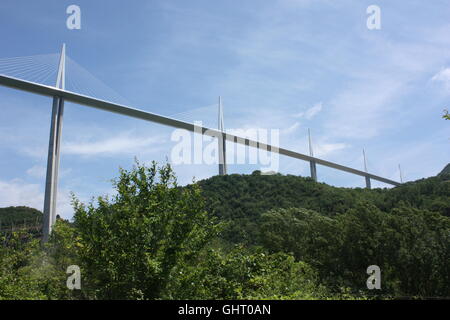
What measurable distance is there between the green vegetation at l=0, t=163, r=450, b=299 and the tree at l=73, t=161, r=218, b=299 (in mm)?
16

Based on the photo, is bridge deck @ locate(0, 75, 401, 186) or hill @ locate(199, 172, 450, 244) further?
hill @ locate(199, 172, 450, 244)

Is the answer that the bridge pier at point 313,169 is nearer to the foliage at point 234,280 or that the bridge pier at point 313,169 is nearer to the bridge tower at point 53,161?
the bridge tower at point 53,161

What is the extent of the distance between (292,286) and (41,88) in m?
24.9

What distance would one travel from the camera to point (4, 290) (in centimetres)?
717

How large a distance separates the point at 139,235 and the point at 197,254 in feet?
4.36

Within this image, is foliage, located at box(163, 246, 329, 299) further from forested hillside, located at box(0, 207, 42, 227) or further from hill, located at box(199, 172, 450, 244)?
forested hillside, located at box(0, 207, 42, 227)

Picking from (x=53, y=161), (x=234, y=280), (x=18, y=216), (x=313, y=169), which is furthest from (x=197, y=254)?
(x=313, y=169)

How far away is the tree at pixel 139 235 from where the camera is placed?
5895mm

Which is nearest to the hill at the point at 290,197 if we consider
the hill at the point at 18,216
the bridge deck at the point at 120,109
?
the bridge deck at the point at 120,109

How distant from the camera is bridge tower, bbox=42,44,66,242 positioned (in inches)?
926

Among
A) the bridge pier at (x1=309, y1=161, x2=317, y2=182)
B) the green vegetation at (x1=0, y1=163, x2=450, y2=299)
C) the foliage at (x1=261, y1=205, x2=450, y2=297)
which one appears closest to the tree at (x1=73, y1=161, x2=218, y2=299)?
the green vegetation at (x1=0, y1=163, x2=450, y2=299)

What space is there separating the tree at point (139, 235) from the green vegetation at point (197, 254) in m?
0.02

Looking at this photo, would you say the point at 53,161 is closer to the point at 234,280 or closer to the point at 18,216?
the point at 18,216

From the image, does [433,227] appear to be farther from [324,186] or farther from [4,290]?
[324,186]
